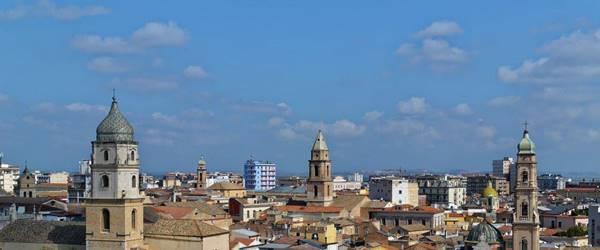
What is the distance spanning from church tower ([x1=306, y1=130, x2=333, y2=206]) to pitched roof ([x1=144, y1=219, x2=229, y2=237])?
138 feet

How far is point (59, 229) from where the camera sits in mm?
43906

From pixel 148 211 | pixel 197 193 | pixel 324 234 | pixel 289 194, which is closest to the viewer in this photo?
pixel 148 211

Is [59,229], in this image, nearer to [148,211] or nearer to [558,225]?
[148,211]

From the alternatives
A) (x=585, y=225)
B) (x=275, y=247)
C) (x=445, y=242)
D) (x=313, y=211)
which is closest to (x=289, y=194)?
(x=313, y=211)

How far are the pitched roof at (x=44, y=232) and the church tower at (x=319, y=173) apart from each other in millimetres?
43090

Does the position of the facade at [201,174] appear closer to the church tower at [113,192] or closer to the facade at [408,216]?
the facade at [408,216]

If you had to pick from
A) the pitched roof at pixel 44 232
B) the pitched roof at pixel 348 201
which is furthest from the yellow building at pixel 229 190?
the pitched roof at pixel 44 232

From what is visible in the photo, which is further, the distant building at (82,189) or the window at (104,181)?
the distant building at (82,189)

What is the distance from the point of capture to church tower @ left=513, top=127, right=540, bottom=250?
169ft

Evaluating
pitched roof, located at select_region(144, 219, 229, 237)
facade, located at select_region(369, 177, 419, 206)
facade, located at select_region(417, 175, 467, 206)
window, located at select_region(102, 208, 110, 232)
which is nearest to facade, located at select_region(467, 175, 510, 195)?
facade, located at select_region(417, 175, 467, 206)

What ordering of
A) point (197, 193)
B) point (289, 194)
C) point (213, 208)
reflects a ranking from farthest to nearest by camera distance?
point (289, 194)
point (197, 193)
point (213, 208)

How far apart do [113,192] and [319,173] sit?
151ft

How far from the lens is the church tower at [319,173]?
85750 mm

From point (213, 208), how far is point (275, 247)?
17.1 meters
